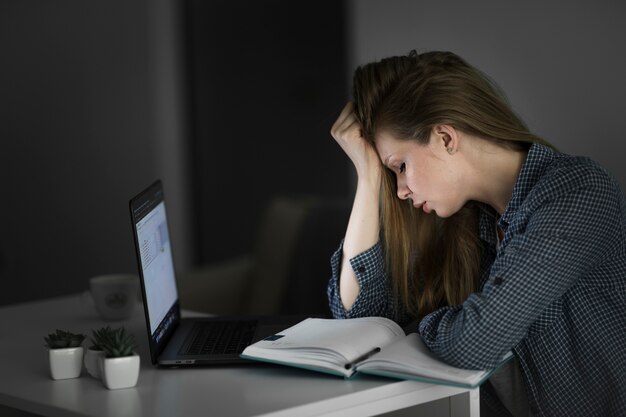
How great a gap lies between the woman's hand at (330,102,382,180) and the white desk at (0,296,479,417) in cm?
51

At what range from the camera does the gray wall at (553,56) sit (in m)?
2.06

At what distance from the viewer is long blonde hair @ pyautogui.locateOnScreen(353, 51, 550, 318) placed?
159cm

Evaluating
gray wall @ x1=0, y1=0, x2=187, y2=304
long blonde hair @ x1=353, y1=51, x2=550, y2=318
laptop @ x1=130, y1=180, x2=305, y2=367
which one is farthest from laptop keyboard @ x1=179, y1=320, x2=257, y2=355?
gray wall @ x1=0, y1=0, x2=187, y2=304

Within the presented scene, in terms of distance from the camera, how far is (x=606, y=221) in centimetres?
142

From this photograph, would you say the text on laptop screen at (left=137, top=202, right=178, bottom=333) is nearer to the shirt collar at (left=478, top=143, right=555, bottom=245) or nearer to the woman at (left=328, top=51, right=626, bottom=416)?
the woman at (left=328, top=51, right=626, bottom=416)

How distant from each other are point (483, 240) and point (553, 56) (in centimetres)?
68

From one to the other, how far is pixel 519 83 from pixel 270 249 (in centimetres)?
126

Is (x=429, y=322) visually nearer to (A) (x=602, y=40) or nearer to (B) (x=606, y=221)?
(B) (x=606, y=221)

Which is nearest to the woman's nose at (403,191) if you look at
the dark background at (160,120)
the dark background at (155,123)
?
the dark background at (160,120)

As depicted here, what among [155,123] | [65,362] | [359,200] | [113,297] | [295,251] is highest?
[359,200]

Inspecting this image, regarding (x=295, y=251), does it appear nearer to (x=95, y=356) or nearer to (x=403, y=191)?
(x=403, y=191)

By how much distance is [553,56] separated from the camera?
2.19 meters

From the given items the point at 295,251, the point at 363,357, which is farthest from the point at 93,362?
the point at 295,251

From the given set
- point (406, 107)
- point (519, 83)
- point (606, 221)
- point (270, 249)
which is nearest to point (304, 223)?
point (270, 249)
